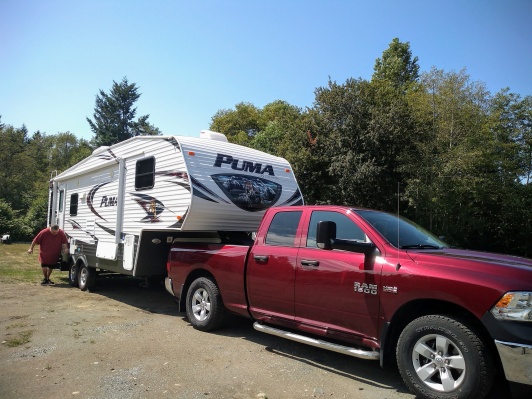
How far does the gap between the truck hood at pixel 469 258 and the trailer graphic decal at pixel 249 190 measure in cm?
375

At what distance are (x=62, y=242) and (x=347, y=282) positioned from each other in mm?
9207

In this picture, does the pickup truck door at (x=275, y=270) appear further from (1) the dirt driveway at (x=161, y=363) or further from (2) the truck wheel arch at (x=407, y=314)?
(2) the truck wheel arch at (x=407, y=314)

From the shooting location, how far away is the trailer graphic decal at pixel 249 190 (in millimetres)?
7273

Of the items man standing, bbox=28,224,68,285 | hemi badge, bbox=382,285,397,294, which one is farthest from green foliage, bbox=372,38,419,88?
hemi badge, bbox=382,285,397,294

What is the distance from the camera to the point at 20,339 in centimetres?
573

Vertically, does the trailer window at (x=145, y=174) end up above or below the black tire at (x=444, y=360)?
above

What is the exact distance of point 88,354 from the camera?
16.9 ft

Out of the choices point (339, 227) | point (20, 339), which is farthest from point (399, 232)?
point (20, 339)

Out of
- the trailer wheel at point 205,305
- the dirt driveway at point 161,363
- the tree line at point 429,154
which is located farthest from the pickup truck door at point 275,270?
the tree line at point 429,154

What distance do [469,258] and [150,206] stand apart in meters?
5.54

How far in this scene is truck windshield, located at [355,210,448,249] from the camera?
455 cm

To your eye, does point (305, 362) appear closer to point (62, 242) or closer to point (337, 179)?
point (62, 242)

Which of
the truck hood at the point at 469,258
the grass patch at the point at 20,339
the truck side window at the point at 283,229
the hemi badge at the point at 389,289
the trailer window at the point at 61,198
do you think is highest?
the trailer window at the point at 61,198

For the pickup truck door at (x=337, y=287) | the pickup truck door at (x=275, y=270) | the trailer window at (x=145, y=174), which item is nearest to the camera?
the pickup truck door at (x=337, y=287)
